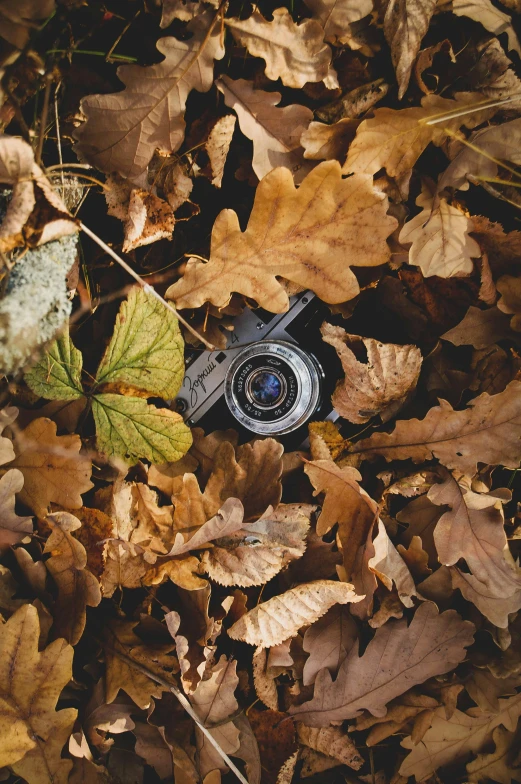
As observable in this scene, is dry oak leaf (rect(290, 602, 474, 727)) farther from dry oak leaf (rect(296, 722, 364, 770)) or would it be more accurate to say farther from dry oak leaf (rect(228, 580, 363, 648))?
dry oak leaf (rect(228, 580, 363, 648))

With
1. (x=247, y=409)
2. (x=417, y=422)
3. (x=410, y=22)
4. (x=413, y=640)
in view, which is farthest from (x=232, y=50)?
(x=413, y=640)

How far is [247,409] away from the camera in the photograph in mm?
1753

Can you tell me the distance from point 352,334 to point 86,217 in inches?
32.0

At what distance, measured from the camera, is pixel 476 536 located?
1543 mm

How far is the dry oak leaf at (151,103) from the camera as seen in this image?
55.5 inches

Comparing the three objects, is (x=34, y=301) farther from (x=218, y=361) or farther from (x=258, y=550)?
(x=258, y=550)

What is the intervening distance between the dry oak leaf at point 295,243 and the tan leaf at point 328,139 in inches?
4.2

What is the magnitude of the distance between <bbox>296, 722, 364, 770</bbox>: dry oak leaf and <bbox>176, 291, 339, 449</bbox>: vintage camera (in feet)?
2.63

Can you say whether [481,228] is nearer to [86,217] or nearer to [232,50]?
[232,50]

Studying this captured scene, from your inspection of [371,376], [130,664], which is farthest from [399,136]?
[130,664]

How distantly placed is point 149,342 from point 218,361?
0.27 meters

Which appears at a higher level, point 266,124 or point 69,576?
point 266,124

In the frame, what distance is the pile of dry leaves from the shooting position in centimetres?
144

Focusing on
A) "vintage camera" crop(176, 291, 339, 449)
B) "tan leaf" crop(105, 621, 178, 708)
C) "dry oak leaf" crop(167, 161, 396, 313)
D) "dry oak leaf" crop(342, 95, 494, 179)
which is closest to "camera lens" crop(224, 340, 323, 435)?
"vintage camera" crop(176, 291, 339, 449)
